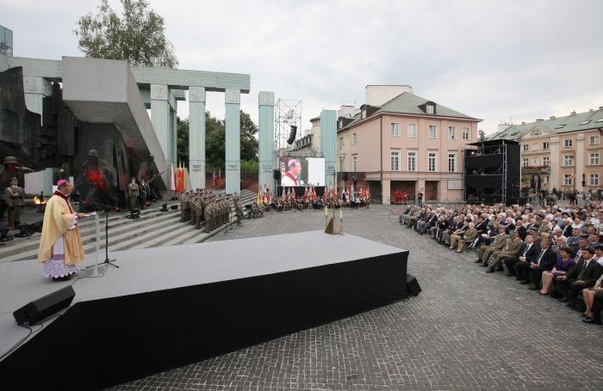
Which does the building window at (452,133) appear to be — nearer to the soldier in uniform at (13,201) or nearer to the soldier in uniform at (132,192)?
the soldier in uniform at (132,192)

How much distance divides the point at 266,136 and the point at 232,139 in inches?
109

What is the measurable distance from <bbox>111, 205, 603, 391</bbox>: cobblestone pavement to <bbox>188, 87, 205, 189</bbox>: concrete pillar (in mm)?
20371

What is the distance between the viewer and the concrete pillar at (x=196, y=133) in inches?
941

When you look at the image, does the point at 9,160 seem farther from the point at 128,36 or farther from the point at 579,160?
the point at 579,160

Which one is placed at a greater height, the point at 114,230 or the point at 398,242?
the point at 114,230

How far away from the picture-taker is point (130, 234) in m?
10.6

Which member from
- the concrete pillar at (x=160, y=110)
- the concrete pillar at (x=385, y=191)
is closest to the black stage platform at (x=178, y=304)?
the concrete pillar at (x=160, y=110)

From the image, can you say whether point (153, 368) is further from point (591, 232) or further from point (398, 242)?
point (398, 242)

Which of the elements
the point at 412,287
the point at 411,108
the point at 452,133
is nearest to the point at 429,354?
the point at 412,287

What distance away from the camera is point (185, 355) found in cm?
439

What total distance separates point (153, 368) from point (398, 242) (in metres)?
10.8

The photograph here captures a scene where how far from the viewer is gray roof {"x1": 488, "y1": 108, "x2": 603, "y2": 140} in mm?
43406

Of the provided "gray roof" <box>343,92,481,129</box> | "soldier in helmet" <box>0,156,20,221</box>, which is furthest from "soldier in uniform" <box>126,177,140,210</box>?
"gray roof" <box>343,92,481,129</box>

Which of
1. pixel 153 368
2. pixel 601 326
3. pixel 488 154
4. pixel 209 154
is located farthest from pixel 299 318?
pixel 209 154
